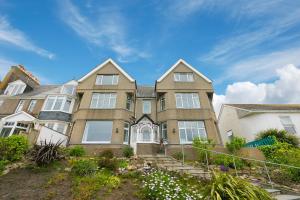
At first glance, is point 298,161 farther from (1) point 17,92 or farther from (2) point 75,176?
(1) point 17,92

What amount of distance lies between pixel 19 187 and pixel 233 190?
9.69m

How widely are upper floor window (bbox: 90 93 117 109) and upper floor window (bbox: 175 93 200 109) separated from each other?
793cm

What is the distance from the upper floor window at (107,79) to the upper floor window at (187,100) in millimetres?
8322

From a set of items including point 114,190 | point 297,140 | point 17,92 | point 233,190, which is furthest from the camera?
point 17,92

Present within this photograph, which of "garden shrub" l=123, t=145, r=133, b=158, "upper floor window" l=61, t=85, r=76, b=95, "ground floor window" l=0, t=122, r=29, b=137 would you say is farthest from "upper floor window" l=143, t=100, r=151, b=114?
"ground floor window" l=0, t=122, r=29, b=137

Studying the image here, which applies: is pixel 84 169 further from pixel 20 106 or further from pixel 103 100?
pixel 20 106

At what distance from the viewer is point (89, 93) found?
A: 21219 millimetres

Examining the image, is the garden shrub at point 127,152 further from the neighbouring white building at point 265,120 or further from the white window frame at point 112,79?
the neighbouring white building at point 265,120

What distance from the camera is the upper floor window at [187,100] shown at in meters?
20.7

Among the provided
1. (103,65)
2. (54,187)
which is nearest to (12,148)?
(54,187)

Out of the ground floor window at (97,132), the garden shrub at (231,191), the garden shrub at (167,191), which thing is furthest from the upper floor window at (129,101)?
the garden shrub at (231,191)

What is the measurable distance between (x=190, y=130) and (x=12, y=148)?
16.0 metres

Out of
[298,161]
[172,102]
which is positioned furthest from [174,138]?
[298,161]

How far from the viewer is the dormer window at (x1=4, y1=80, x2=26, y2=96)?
25855 mm
